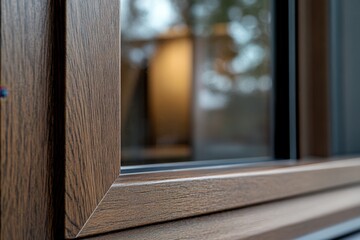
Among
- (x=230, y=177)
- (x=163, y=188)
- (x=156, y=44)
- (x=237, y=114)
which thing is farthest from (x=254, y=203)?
(x=156, y=44)

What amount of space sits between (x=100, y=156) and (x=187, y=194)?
0.37 ft

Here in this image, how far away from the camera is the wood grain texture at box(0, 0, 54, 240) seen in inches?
12.9

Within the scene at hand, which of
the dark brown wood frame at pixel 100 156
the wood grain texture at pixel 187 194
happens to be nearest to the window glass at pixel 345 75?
the wood grain texture at pixel 187 194

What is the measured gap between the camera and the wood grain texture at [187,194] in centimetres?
40

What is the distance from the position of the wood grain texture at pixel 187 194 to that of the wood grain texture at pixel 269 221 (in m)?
0.01

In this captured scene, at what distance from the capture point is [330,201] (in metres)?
0.74

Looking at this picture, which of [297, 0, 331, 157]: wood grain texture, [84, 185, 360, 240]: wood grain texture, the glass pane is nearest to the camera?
[84, 185, 360, 240]: wood grain texture

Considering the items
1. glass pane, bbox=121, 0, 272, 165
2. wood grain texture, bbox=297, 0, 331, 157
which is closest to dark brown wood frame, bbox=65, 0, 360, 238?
wood grain texture, bbox=297, 0, 331, 157

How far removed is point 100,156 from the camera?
40 centimetres

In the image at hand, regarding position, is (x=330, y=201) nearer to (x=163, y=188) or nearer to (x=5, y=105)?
(x=163, y=188)

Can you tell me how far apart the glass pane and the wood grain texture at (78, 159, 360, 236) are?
2.23 m

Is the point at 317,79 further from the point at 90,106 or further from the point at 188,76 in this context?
the point at 188,76

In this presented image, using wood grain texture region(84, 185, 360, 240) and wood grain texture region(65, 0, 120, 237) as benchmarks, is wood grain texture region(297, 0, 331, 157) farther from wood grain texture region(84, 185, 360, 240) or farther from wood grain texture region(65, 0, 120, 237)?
wood grain texture region(65, 0, 120, 237)

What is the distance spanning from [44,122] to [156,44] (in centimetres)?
304
